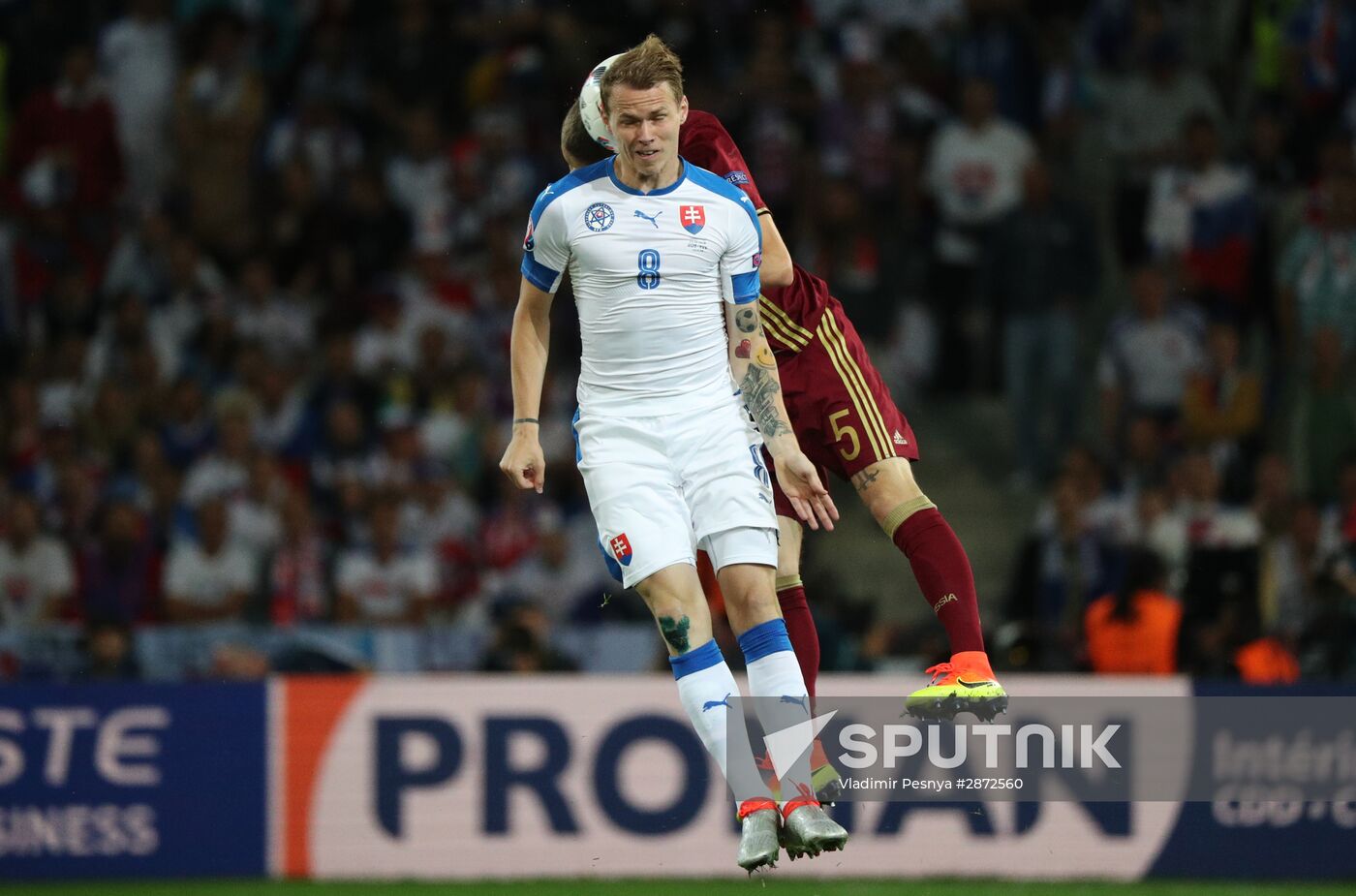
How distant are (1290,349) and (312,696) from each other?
724 centimetres

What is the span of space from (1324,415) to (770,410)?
26.3 ft

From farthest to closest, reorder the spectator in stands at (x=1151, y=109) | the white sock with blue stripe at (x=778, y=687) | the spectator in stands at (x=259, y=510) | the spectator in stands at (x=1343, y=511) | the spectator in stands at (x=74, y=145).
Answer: the spectator in stands at (x=74, y=145) → the spectator in stands at (x=1151, y=109) → the spectator in stands at (x=259, y=510) → the spectator in stands at (x=1343, y=511) → the white sock with blue stripe at (x=778, y=687)

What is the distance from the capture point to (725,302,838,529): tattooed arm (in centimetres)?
767

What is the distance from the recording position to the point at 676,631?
7551mm

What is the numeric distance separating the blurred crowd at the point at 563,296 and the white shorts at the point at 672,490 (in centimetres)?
546

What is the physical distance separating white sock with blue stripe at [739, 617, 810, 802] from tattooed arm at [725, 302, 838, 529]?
43cm

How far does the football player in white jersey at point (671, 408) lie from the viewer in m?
7.52

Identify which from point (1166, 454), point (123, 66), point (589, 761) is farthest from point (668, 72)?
point (123, 66)

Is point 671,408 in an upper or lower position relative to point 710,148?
lower

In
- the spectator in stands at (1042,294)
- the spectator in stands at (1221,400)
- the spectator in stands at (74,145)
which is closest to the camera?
the spectator in stands at (1221,400)

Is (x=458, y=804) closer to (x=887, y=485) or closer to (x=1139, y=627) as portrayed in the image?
(x=1139, y=627)

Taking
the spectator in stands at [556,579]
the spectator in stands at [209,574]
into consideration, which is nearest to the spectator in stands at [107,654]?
the spectator in stands at [209,574]

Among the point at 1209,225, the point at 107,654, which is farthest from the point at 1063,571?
the point at 107,654

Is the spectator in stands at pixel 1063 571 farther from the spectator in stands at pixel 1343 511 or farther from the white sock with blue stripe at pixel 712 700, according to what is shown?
the white sock with blue stripe at pixel 712 700
